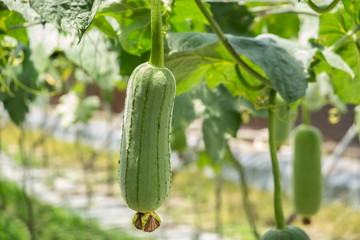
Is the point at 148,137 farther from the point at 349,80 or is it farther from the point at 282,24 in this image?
the point at 282,24

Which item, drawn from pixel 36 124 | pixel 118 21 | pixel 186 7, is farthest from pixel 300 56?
pixel 36 124

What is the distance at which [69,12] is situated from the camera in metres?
0.48

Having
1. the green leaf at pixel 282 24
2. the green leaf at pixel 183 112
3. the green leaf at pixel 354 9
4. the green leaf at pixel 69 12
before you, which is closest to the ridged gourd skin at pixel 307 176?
the green leaf at pixel 282 24

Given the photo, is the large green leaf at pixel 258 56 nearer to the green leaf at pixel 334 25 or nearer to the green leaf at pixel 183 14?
the green leaf at pixel 183 14

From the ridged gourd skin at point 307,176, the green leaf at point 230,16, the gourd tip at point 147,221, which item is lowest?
the ridged gourd skin at point 307,176

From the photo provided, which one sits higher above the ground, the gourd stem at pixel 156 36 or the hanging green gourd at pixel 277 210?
the gourd stem at pixel 156 36

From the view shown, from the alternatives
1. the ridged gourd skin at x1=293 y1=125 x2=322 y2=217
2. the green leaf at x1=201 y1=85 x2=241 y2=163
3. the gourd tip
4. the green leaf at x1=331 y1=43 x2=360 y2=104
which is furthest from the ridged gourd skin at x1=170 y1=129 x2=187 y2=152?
the gourd tip

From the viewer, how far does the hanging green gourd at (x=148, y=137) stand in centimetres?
53

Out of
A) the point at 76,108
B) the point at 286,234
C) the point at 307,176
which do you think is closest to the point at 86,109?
the point at 76,108

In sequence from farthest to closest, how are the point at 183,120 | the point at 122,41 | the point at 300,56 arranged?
the point at 183,120 < the point at 122,41 < the point at 300,56

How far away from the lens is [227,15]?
4.03 ft

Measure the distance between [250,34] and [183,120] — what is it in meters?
0.30

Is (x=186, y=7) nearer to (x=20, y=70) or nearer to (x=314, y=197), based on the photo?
(x=20, y=70)

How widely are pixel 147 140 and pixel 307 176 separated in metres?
0.99
